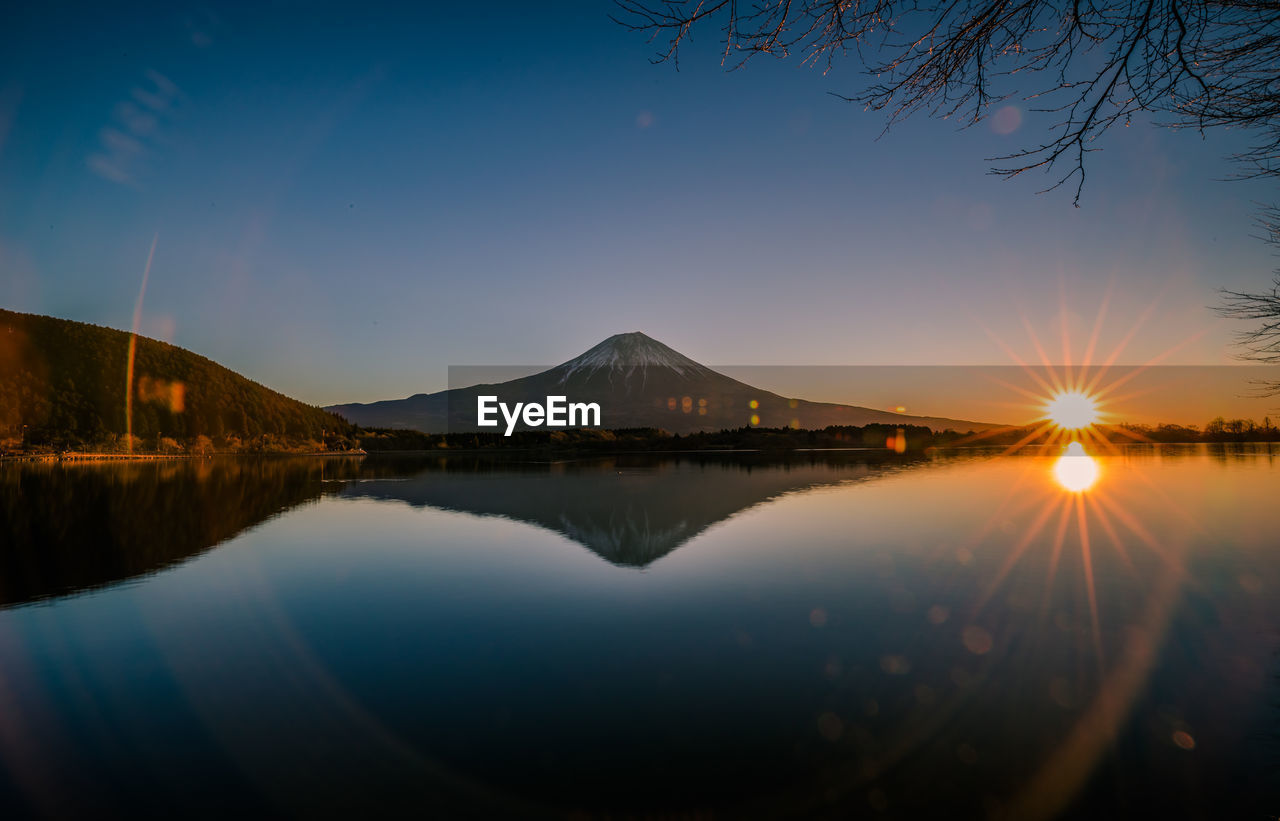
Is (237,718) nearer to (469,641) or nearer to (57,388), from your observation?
(469,641)

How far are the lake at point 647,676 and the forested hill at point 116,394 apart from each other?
328 feet

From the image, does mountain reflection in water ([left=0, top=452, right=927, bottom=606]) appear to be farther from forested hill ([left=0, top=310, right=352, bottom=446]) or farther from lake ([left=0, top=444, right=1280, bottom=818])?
forested hill ([left=0, top=310, right=352, bottom=446])

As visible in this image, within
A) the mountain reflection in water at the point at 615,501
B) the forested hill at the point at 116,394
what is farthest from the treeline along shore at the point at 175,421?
the mountain reflection in water at the point at 615,501

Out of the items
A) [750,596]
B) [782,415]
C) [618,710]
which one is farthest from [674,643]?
[782,415]

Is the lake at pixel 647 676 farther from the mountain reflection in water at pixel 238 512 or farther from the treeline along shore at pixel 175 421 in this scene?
the treeline along shore at pixel 175 421

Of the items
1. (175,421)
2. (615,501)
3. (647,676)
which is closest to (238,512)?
(615,501)

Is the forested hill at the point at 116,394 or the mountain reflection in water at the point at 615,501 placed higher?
the forested hill at the point at 116,394

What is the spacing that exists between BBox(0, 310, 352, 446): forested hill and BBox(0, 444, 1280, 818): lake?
100.0 metres

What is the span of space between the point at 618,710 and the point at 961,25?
485cm

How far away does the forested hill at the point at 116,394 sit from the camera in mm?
90062

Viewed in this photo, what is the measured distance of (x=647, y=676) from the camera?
5.16 m

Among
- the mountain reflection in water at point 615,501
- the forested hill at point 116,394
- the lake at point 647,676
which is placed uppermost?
the forested hill at point 116,394

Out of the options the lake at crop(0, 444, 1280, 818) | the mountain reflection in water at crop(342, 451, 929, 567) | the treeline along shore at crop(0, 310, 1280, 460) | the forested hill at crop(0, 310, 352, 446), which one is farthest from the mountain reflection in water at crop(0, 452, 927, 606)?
the forested hill at crop(0, 310, 352, 446)

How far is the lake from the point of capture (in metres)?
3.54
